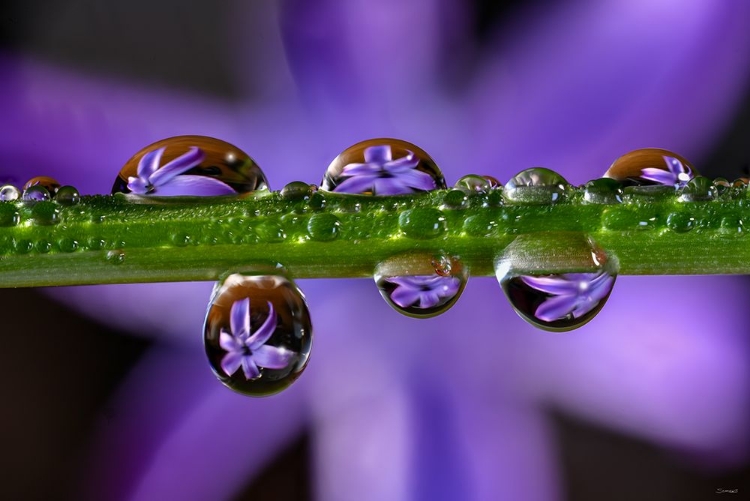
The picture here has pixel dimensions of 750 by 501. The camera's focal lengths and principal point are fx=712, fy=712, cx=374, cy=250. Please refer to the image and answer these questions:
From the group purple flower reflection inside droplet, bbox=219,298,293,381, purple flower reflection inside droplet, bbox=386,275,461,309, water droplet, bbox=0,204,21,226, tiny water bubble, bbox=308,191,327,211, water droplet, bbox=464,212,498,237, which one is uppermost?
water droplet, bbox=0,204,21,226

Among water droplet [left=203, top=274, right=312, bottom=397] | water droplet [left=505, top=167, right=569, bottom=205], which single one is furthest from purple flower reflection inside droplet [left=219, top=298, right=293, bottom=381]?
water droplet [left=505, top=167, right=569, bottom=205]

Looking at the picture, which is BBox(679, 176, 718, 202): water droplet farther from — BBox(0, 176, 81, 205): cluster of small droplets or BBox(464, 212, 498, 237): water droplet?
BBox(0, 176, 81, 205): cluster of small droplets

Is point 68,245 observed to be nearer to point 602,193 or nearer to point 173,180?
point 173,180

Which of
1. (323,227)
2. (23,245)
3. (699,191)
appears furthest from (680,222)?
(23,245)

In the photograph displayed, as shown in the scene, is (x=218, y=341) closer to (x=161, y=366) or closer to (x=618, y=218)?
(x=618, y=218)

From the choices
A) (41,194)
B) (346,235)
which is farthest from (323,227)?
(41,194)
